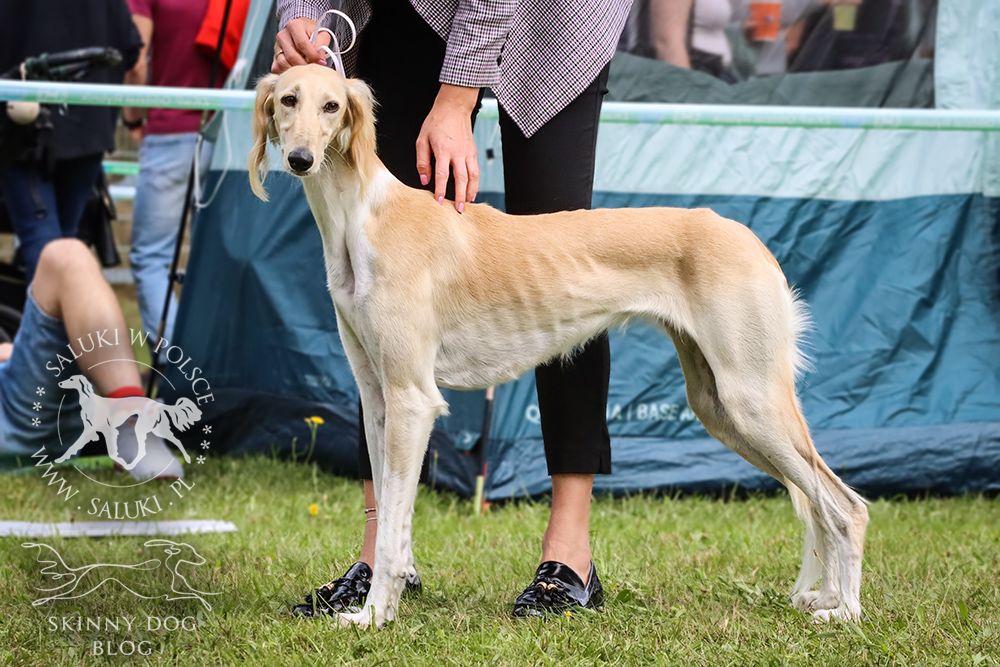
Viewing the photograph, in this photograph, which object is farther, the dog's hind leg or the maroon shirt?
the maroon shirt

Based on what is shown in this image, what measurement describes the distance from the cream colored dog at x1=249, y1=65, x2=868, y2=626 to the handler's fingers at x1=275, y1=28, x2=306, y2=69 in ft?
0.34

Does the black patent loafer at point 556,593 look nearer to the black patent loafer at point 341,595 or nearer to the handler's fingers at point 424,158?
the black patent loafer at point 341,595

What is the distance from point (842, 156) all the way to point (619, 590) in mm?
2428

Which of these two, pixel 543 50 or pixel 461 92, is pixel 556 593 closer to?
pixel 461 92

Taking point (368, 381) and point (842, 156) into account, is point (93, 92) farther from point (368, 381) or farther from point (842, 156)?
point (842, 156)

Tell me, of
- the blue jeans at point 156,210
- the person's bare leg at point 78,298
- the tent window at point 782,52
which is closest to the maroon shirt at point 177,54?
the blue jeans at point 156,210

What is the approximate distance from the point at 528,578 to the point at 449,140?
1333 mm

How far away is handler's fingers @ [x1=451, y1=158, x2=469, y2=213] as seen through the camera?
2.86 meters

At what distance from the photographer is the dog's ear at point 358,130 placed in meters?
2.80

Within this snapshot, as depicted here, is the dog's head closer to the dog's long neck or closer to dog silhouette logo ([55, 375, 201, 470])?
the dog's long neck

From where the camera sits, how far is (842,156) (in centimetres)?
498

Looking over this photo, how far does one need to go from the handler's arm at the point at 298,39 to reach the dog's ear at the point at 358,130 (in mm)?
168

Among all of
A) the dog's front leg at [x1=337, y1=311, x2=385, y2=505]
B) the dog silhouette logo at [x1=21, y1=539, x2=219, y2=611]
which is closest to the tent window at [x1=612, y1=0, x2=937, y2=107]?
the dog's front leg at [x1=337, y1=311, x2=385, y2=505]

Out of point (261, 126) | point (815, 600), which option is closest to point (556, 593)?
point (815, 600)
